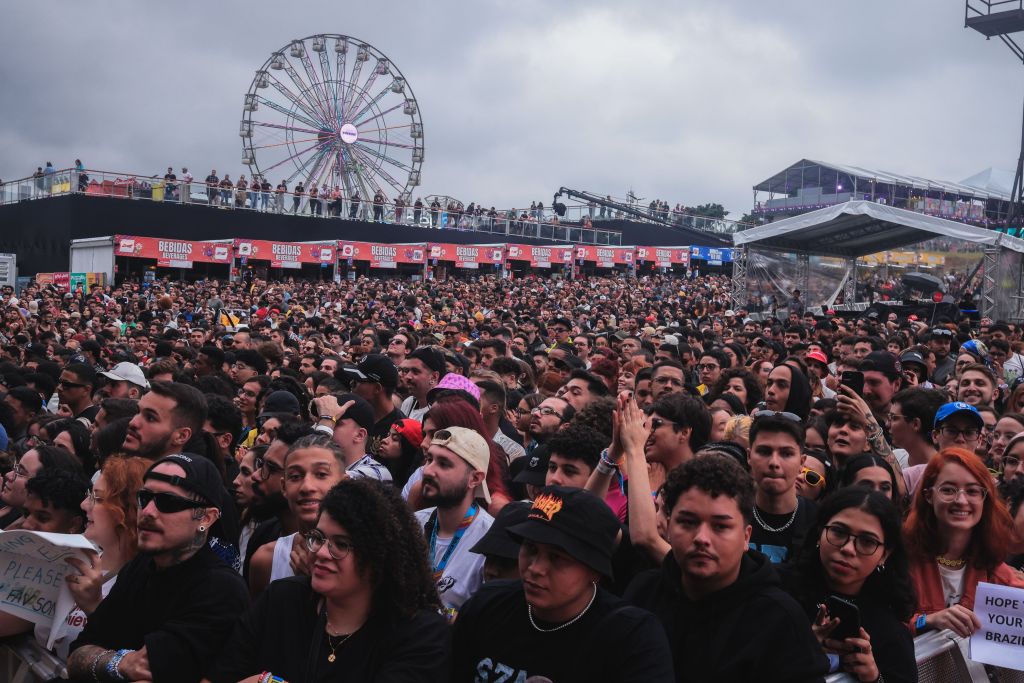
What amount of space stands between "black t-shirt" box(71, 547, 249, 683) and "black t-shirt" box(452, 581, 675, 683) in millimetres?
846

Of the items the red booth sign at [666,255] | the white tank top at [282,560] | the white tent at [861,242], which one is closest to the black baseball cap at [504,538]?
the white tank top at [282,560]

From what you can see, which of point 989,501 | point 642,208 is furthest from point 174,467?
point 642,208

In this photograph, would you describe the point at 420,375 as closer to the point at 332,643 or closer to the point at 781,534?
the point at 781,534

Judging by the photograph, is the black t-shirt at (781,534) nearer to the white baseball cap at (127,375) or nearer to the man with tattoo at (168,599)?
the man with tattoo at (168,599)

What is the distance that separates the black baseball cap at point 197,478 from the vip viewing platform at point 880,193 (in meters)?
38.0

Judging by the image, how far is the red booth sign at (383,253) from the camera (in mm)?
29844

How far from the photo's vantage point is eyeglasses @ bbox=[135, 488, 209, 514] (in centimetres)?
296

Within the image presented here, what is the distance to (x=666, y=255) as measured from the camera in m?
37.0

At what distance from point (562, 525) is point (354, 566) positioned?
0.61 meters

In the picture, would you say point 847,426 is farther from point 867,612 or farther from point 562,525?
point 562,525

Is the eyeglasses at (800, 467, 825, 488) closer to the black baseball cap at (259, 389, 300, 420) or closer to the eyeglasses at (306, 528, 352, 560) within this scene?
the eyeglasses at (306, 528, 352, 560)

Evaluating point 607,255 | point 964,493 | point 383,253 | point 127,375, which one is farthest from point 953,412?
point 607,255

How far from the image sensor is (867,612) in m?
2.67

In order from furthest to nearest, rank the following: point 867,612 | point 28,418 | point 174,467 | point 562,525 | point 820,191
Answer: point 820,191, point 28,418, point 174,467, point 867,612, point 562,525
